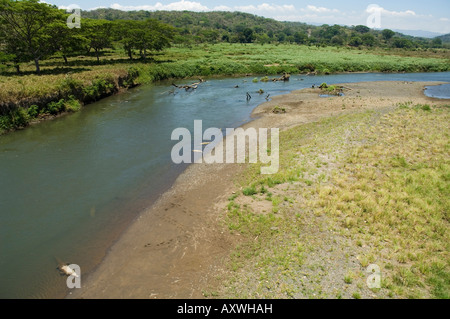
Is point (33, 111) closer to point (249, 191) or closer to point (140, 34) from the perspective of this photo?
point (249, 191)

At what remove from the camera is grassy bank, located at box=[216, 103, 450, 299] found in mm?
9906

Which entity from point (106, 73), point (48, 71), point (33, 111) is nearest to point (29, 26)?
point (48, 71)

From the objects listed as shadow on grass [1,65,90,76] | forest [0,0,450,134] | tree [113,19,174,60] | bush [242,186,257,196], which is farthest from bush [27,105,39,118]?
tree [113,19,174,60]

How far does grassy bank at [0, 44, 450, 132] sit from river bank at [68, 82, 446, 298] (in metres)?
22.8

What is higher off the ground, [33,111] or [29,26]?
[29,26]

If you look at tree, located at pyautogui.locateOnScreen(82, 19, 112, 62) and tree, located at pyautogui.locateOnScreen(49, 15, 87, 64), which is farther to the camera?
tree, located at pyautogui.locateOnScreen(82, 19, 112, 62)

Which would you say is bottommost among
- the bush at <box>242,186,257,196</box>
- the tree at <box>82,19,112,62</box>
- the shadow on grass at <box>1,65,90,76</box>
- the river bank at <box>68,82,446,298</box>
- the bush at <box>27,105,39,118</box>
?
the river bank at <box>68,82,446,298</box>

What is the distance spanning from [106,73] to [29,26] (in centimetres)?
1317

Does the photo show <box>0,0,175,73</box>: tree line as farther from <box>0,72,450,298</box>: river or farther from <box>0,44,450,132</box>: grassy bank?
<box>0,72,450,298</box>: river

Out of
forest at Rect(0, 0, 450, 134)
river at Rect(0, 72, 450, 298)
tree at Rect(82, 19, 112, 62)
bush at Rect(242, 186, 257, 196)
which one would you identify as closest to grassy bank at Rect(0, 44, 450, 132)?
forest at Rect(0, 0, 450, 134)

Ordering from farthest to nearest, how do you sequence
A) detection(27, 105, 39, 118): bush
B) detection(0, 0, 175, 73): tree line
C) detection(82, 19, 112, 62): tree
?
detection(82, 19, 112, 62): tree < detection(0, 0, 175, 73): tree line < detection(27, 105, 39, 118): bush

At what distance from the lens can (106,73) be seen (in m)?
44.3

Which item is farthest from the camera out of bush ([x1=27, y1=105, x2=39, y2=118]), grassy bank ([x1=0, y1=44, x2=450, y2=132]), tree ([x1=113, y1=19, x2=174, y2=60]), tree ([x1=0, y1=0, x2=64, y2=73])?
tree ([x1=113, y1=19, x2=174, y2=60])

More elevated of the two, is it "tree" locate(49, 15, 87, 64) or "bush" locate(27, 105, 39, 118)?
"tree" locate(49, 15, 87, 64)
